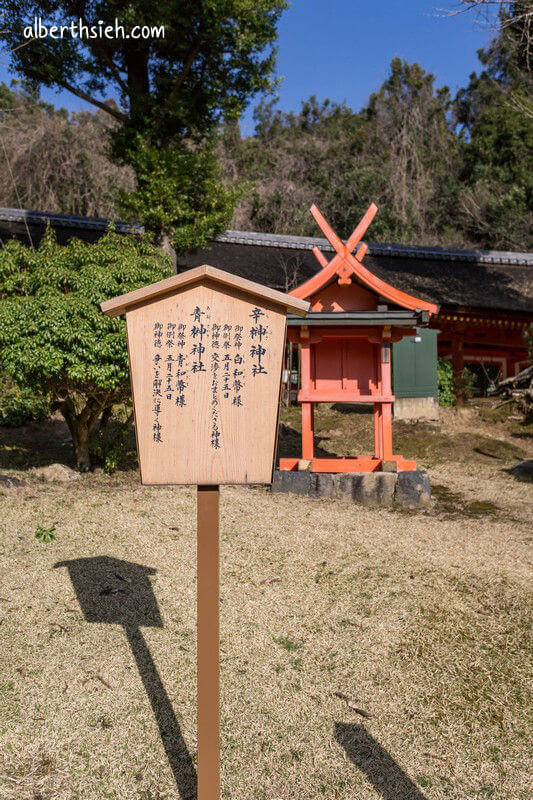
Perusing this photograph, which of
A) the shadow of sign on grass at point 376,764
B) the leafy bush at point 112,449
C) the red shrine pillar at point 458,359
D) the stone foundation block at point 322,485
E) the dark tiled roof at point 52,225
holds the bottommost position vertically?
the shadow of sign on grass at point 376,764

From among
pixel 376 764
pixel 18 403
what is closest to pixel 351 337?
pixel 18 403

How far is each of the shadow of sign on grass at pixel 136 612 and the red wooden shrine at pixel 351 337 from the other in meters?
3.96

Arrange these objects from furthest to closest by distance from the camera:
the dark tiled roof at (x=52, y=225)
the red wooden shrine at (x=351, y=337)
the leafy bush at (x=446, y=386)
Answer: the dark tiled roof at (x=52, y=225) < the leafy bush at (x=446, y=386) < the red wooden shrine at (x=351, y=337)

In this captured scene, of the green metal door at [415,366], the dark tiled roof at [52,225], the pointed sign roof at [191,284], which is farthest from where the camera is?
the dark tiled roof at [52,225]

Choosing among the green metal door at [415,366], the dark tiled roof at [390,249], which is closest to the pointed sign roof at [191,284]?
the green metal door at [415,366]

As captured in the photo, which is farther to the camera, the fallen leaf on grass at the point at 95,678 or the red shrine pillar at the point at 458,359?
the red shrine pillar at the point at 458,359

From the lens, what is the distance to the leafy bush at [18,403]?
863 cm

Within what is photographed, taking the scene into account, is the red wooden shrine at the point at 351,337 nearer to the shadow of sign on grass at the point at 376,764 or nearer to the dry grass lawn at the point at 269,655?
the dry grass lawn at the point at 269,655

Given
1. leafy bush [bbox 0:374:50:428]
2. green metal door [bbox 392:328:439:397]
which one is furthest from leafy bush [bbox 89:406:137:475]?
green metal door [bbox 392:328:439:397]

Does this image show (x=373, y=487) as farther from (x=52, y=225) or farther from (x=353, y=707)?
(x=52, y=225)

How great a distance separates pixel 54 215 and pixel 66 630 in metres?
15.8

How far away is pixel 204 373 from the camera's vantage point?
122 inches

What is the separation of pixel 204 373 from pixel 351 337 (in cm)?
644

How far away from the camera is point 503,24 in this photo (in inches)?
361
